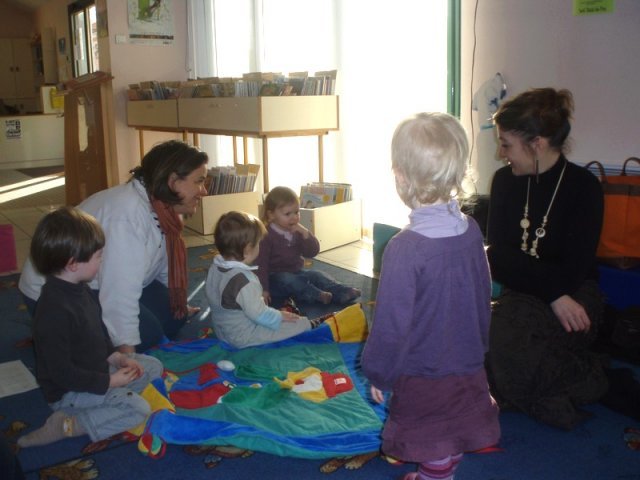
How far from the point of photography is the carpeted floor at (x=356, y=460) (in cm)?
170

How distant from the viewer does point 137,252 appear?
2.13 m

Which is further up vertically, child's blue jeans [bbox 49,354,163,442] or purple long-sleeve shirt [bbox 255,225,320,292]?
purple long-sleeve shirt [bbox 255,225,320,292]

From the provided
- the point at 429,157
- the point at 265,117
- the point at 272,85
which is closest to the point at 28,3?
the point at 272,85

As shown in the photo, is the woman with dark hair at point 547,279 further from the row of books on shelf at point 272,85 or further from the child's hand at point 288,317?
the row of books on shelf at point 272,85

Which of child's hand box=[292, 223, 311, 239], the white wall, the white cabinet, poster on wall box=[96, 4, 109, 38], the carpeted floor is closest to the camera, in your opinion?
the carpeted floor

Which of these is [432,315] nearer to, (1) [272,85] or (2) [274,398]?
(2) [274,398]

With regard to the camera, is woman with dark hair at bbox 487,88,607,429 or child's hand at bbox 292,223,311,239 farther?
child's hand at bbox 292,223,311,239

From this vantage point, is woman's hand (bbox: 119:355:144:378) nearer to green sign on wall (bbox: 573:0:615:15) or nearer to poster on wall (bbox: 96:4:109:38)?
green sign on wall (bbox: 573:0:615:15)

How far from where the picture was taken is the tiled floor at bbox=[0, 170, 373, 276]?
389 cm

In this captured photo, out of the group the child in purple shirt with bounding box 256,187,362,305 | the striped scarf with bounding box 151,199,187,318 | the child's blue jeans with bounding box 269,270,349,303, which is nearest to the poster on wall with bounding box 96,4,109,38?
the child in purple shirt with bounding box 256,187,362,305

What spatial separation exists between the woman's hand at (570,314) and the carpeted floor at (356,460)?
0.29m

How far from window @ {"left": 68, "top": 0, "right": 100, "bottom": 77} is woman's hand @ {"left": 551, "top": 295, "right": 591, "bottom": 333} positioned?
8.06 metres

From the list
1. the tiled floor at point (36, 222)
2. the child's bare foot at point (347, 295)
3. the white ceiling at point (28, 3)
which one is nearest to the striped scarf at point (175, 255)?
the child's bare foot at point (347, 295)

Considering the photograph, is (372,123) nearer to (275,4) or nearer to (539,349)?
(275,4)
